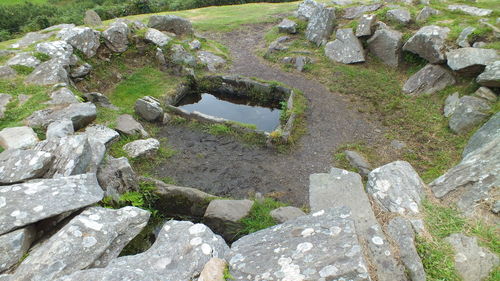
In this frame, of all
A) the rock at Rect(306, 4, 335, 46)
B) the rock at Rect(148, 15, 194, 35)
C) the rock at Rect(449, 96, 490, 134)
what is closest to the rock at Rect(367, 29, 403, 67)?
the rock at Rect(306, 4, 335, 46)

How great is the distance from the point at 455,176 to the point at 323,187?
2365mm

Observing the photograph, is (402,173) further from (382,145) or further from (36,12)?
(36,12)

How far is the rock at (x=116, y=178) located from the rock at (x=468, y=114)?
9.91 meters

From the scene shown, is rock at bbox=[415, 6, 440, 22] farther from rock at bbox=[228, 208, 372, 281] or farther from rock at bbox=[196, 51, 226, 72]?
rock at bbox=[228, 208, 372, 281]

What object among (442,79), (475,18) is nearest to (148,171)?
(442,79)

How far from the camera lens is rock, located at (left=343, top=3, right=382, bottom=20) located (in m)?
18.2

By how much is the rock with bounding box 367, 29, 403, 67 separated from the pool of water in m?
5.58

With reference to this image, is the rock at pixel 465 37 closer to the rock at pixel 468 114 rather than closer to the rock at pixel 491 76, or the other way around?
the rock at pixel 491 76

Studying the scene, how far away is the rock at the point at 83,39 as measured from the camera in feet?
48.0

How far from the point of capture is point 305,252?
3.79 metres

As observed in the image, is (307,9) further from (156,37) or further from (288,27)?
(156,37)

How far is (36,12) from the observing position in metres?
29.0

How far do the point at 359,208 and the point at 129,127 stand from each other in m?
8.95

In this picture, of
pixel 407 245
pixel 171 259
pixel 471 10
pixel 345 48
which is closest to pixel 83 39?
pixel 345 48
